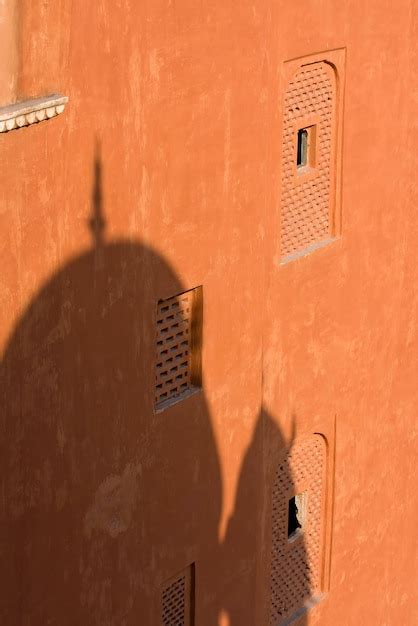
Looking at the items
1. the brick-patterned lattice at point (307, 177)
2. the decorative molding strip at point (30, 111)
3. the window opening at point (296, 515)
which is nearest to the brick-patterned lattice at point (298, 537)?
the window opening at point (296, 515)

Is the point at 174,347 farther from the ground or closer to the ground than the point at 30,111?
closer to the ground

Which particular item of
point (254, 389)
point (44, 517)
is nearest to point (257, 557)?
point (254, 389)

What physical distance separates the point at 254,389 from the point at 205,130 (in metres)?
2.36

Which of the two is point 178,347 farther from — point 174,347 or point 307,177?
point 307,177

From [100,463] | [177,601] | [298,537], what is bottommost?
[298,537]

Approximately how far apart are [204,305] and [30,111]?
2.97 m

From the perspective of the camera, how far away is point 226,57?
39.7ft

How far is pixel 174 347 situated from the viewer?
12.4 m

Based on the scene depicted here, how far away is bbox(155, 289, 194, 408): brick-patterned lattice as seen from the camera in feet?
39.8

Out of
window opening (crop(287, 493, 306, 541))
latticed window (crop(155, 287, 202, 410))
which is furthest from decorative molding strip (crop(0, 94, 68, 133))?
window opening (crop(287, 493, 306, 541))

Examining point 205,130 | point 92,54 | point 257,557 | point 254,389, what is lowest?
point 257,557

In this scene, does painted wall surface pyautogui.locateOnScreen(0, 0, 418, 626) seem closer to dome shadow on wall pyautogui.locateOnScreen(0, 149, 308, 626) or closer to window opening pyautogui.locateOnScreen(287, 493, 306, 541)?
dome shadow on wall pyautogui.locateOnScreen(0, 149, 308, 626)

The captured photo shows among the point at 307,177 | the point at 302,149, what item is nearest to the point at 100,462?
the point at 307,177

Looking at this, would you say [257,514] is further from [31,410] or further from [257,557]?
[31,410]
